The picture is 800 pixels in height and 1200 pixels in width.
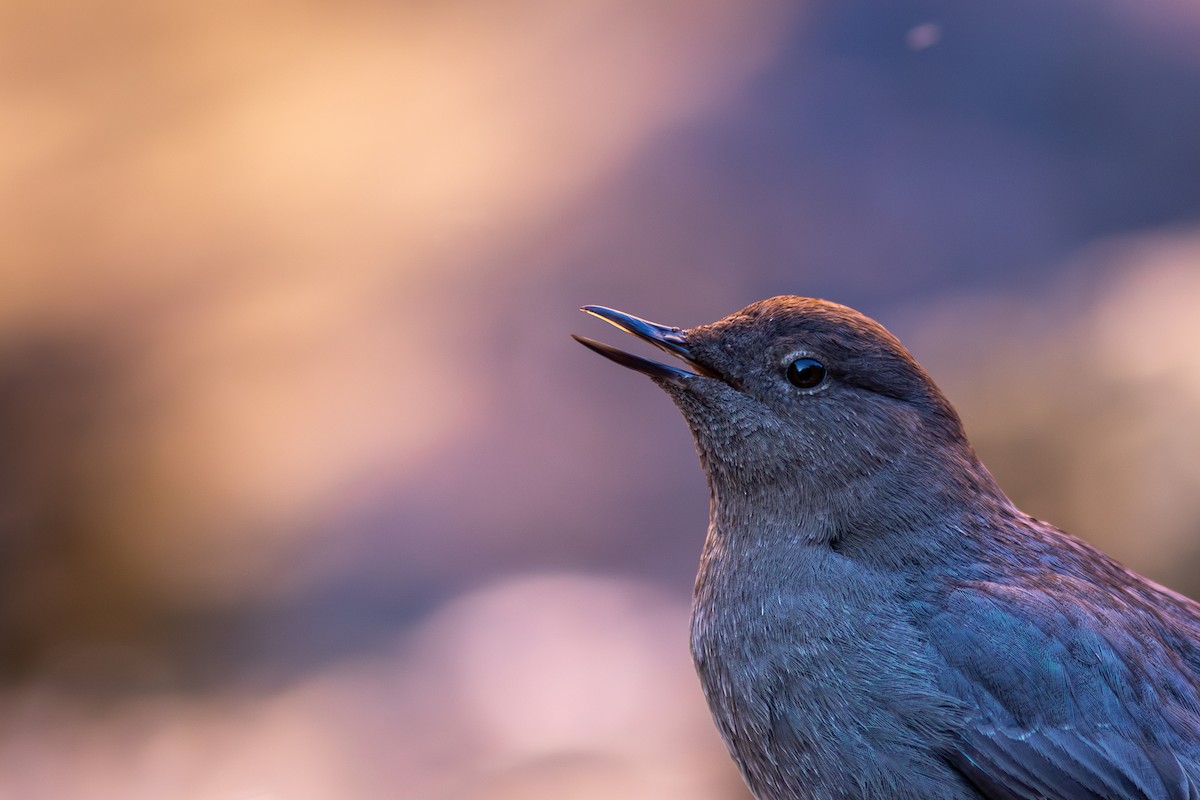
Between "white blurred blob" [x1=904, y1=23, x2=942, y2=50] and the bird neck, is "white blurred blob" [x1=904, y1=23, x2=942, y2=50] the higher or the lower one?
the higher one

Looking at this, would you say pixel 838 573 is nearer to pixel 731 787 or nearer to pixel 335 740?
pixel 731 787

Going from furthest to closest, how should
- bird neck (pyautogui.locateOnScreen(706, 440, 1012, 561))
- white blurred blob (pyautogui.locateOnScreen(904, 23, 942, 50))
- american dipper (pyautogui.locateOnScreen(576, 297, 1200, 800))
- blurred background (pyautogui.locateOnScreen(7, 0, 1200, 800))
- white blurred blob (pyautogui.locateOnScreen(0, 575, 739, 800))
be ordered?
1. white blurred blob (pyautogui.locateOnScreen(904, 23, 942, 50))
2. blurred background (pyautogui.locateOnScreen(7, 0, 1200, 800))
3. white blurred blob (pyautogui.locateOnScreen(0, 575, 739, 800))
4. bird neck (pyautogui.locateOnScreen(706, 440, 1012, 561))
5. american dipper (pyautogui.locateOnScreen(576, 297, 1200, 800))

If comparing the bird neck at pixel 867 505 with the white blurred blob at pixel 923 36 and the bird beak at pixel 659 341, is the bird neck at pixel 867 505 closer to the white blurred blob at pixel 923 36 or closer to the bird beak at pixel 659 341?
the bird beak at pixel 659 341

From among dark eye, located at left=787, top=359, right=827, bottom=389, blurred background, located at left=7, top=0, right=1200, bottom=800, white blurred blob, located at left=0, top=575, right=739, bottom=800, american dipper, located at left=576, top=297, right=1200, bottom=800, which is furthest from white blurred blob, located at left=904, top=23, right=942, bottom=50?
dark eye, located at left=787, top=359, right=827, bottom=389

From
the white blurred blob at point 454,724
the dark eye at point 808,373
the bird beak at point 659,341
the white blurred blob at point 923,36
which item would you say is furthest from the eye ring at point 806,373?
the white blurred blob at point 923,36

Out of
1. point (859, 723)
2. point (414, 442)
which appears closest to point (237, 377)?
point (414, 442)

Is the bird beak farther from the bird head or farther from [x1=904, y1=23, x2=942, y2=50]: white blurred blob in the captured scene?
[x1=904, y1=23, x2=942, y2=50]: white blurred blob

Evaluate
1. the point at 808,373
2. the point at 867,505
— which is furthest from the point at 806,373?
the point at 867,505

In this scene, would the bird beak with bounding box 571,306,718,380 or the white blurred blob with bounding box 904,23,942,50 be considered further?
the white blurred blob with bounding box 904,23,942,50
